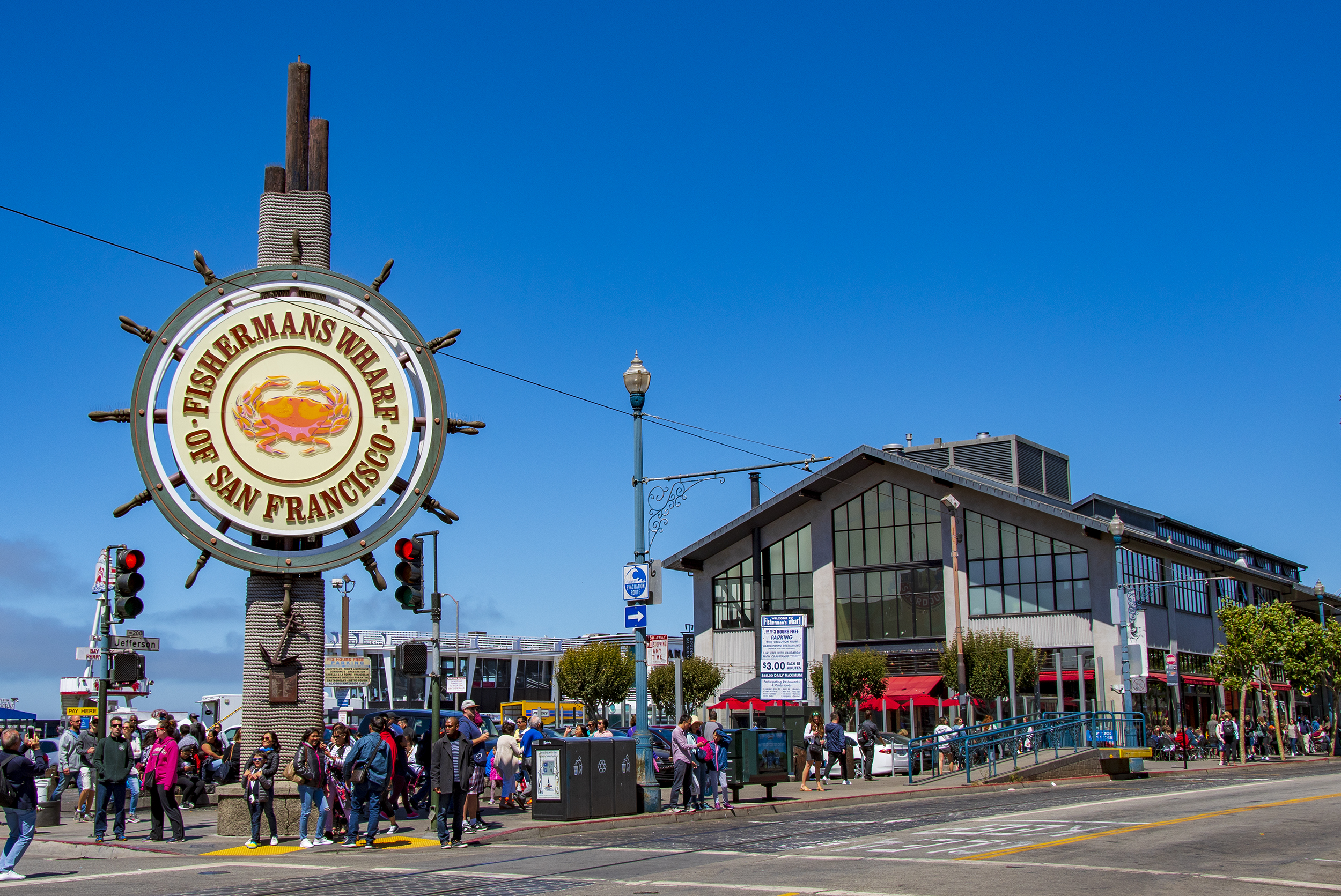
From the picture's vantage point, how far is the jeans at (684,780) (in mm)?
19891

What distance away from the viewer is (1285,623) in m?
49.1

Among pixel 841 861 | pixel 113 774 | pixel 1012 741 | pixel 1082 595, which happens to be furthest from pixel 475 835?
pixel 1082 595

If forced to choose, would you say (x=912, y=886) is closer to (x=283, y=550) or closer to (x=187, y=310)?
(x=283, y=550)

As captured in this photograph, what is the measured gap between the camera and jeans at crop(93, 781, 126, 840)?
684 inches

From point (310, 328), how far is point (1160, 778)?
83.1 ft

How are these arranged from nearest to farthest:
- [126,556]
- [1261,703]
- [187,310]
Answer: [126,556], [187,310], [1261,703]

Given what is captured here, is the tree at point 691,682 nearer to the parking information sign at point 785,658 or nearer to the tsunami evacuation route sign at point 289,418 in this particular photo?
the parking information sign at point 785,658

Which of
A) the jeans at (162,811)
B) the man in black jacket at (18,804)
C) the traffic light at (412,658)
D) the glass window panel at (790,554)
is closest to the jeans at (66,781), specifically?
the jeans at (162,811)

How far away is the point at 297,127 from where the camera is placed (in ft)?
66.9

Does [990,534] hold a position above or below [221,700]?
above

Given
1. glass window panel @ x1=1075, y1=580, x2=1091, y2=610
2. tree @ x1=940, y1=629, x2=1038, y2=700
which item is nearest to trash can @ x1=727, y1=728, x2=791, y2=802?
tree @ x1=940, y1=629, x2=1038, y2=700

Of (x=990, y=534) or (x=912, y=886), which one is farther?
(x=990, y=534)

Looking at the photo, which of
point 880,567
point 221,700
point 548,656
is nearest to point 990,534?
point 880,567

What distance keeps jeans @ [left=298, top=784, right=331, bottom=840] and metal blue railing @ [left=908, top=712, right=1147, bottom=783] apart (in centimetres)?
1485
